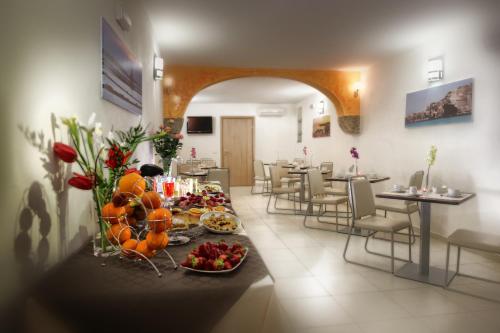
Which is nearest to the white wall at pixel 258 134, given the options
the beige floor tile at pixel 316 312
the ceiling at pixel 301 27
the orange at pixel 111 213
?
the ceiling at pixel 301 27

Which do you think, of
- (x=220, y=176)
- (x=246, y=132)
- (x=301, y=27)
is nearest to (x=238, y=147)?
(x=246, y=132)

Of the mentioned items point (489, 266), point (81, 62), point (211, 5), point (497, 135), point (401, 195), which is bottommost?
point (489, 266)

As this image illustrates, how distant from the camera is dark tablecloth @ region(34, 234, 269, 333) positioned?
1.11m

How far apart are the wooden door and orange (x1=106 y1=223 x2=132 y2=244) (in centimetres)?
896

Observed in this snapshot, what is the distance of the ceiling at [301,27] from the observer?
3467 mm

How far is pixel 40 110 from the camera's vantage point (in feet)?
4.23

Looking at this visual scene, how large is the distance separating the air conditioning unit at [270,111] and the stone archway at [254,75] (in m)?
3.98

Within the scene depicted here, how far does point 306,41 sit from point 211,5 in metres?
1.67

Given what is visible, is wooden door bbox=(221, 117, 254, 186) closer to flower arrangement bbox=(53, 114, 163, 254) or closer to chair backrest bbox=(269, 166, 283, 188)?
chair backrest bbox=(269, 166, 283, 188)

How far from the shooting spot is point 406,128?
5.14 metres

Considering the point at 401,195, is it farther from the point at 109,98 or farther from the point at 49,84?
the point at 49,84

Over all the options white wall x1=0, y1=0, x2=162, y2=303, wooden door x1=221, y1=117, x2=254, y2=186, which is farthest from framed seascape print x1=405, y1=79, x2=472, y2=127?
wooden door x1=221, y1=117, x2=254, y2=186

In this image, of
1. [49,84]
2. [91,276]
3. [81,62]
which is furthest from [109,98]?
[91,276]

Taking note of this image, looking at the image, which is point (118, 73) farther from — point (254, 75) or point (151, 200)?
point (254, 75)
